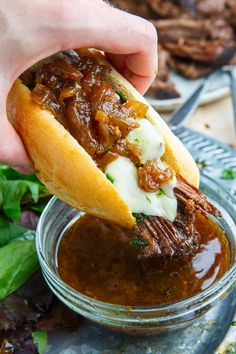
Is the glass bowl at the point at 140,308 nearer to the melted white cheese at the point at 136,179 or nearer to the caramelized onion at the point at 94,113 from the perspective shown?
the melted white cheese at the point at 136,179

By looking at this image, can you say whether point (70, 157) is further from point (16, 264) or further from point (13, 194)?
point (13, 194)

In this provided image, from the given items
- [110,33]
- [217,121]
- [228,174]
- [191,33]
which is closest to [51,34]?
[110,33]

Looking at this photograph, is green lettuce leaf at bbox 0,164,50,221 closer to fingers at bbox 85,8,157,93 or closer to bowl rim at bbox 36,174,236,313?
bowl rim at bbox 36,174,236,313

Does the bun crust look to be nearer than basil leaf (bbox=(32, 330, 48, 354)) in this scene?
Yes

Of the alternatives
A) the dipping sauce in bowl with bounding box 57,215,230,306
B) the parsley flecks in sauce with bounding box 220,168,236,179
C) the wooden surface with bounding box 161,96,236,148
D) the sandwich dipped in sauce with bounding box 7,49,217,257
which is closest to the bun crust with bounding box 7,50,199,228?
the sandwich dipped in sauce with bounding box 7,49,217,257

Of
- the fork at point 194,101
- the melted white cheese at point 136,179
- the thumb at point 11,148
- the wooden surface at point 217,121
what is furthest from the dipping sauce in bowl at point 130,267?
the wooden surface at point 217,121

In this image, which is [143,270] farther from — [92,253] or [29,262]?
[29,262]
